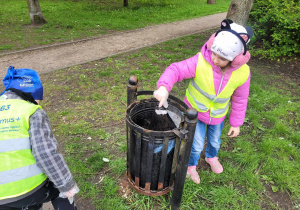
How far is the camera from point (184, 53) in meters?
5.90

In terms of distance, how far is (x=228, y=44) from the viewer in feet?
5.33

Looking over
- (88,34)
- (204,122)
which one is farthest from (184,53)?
(204,122)

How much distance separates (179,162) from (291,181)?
5.30 ft

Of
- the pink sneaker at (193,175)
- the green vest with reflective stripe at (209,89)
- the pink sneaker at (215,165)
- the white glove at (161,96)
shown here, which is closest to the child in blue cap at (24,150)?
the white glove at (161,96)

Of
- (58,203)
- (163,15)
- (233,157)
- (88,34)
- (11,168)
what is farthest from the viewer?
(163,15)

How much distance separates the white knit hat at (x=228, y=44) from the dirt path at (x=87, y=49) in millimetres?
4186

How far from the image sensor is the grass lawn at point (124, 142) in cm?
239

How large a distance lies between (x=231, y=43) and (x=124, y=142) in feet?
6.47

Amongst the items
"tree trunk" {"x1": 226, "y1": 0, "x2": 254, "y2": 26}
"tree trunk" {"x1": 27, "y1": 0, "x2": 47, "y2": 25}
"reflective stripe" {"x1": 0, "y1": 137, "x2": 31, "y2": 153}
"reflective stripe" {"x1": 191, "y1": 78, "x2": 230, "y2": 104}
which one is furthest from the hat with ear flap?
"tree trunk" {"x1": 27, "y1": 0, "x2": 47, "y2": 25}

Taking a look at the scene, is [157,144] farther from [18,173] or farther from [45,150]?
[18,173]

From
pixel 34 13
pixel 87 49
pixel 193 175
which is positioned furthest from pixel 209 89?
pixel 34 13

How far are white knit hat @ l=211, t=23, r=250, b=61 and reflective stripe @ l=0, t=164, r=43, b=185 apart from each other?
A: 147 cm

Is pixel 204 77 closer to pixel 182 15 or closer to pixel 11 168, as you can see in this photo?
pixel 11 168

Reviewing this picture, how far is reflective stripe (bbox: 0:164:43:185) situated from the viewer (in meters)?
1.32
